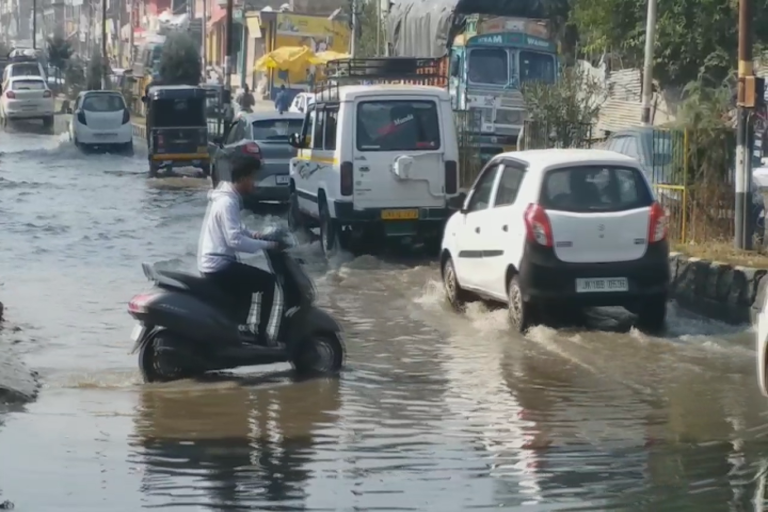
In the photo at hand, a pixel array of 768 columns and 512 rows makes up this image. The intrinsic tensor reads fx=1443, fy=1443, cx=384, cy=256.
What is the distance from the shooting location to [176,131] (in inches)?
1259

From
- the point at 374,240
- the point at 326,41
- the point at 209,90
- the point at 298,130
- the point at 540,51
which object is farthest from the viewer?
the point at 326,41

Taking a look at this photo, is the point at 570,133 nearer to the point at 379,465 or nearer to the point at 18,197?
the point at 18,197

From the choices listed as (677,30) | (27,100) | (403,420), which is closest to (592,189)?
(403,420)

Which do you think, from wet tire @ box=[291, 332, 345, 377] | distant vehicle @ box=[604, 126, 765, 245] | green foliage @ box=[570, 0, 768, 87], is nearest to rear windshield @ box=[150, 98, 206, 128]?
green foliage @ box=[570, 0, 768, 87]

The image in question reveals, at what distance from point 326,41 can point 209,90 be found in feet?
96.4

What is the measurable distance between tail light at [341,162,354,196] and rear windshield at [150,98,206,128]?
1550cm

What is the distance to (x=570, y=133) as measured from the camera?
21.3m

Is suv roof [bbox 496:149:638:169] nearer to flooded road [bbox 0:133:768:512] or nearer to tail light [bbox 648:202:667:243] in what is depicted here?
tail light [bbox 648:202:667:243]

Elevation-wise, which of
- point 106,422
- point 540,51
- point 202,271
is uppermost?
point 540,51

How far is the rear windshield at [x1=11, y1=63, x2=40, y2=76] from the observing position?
57.0 m

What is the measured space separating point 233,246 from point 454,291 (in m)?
4.61

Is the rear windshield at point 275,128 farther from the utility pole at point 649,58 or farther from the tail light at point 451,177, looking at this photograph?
the tail light at point 451,177

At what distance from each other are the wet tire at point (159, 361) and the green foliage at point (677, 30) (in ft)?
61.1

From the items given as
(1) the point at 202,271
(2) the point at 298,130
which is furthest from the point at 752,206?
(2) the point at 298,130
